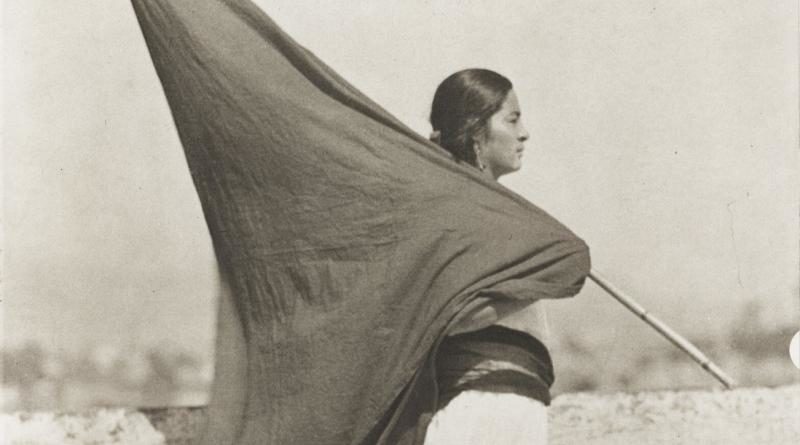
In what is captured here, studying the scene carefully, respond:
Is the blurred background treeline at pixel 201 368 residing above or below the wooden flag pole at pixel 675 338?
below

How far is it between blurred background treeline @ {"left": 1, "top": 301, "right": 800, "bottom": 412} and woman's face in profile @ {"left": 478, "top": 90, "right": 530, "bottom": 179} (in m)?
0.75

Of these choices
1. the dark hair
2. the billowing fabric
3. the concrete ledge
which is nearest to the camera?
the billowing fabric

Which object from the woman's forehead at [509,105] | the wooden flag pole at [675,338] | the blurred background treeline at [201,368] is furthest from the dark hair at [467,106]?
the blurred background treeline at [201,368]

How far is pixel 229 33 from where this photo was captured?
2.11 meters

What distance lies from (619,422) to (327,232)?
3.35 ft

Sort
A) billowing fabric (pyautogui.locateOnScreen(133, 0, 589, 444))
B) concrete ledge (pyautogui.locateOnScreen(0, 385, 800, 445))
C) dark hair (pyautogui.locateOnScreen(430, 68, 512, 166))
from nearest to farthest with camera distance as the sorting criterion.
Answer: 1. billowing fabric (pyautogui.locateOnScreen(133, 0, 589, 444))
2. dark hair (pyautogui.locateOnScreen(430, 68, 512, 166))
3. concrete ledge (pyautogui.locateOnScreen(0, 385, 800, 445))

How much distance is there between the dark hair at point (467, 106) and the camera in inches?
85.5

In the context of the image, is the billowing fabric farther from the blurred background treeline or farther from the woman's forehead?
the blurred background treeline

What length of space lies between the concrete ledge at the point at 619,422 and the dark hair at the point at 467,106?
33.0 inches

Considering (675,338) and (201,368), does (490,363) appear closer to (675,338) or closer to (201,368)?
(675,338)

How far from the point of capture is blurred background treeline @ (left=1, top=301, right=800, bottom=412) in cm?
275

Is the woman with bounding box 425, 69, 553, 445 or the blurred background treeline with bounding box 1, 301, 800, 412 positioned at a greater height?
the woman with bounding box 425, 69, 553, 445

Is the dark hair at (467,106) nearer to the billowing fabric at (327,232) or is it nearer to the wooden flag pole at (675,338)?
the billowing fabric at (327,232)

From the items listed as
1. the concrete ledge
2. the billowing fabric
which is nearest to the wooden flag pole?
the billowing fabric
